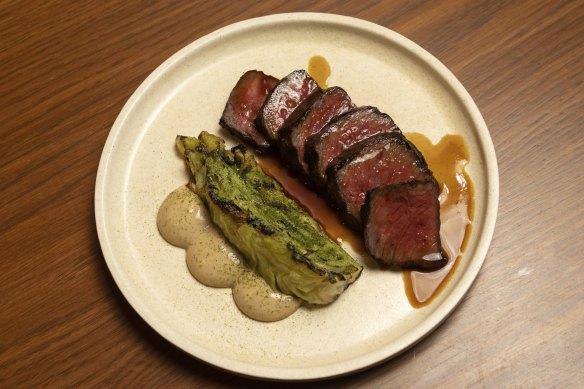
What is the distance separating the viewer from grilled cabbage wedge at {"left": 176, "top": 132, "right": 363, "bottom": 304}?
302 centimetres

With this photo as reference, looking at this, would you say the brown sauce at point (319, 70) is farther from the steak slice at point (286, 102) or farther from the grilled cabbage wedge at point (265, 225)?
the grilled cabbage wedge at point (265, 225)

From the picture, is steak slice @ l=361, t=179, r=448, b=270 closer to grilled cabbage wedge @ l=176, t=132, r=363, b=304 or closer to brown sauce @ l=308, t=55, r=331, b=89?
grilled cabbage wedge @ l=176, t=132, r=363, b=304

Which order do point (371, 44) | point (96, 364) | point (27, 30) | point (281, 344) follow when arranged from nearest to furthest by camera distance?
1. point (281, 344)
2. point (96, 364)
3. point (371, 44)
4. point (27, 30)

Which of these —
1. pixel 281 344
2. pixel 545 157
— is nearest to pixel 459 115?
pixel 545 157

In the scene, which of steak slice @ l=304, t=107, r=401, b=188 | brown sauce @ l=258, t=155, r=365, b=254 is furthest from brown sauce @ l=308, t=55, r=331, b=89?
brown sauce @ l=258, t=155, r=365, b=254

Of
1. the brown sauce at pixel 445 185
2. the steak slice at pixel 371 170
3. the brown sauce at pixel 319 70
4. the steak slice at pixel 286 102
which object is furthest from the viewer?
the brown sauce at pixel 319 70

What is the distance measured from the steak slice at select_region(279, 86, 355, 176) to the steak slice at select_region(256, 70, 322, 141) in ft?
0.24

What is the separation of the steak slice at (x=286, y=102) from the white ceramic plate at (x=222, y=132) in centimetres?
29

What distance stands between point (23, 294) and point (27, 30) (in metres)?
2.05

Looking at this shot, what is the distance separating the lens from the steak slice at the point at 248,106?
143 inches

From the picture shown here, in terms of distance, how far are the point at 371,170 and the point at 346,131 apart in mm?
286

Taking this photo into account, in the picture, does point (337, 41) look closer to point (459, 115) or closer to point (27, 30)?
point (459, 115)

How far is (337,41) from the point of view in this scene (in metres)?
3.87

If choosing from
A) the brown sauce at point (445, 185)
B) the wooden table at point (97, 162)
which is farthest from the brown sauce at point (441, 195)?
the wooden table at point (97, 162)
